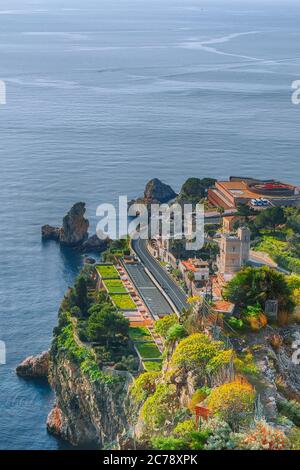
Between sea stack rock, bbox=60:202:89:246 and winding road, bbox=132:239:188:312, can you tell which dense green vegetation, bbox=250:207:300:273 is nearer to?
winding road, bbox=132:239:188:312

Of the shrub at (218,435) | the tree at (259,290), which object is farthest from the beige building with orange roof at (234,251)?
the shrub at (218,435)

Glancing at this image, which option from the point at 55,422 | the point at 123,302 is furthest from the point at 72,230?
the point at 55,422

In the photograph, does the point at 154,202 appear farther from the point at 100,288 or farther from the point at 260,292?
the point at 260,292

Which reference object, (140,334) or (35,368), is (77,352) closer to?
(140,334)

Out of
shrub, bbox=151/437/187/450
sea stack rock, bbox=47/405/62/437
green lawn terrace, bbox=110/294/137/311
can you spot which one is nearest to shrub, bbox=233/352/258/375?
shrub, bbox=151/437/187/450

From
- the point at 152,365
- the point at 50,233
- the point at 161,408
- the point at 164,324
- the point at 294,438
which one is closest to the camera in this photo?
the point at 294,438

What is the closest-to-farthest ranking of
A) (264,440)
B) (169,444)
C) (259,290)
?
(264,440) → (169,444) → (259,290)
